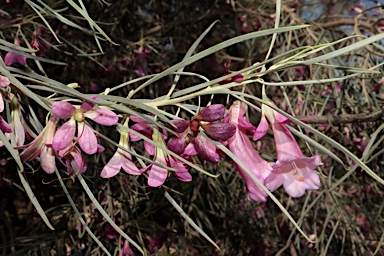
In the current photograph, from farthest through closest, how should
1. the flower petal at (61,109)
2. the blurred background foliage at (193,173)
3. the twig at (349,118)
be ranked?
the blurred background foliage at (193,173) < the twig at (349,118) < the flower petal at (61,109)

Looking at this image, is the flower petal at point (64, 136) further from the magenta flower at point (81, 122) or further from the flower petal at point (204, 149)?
the flower petal at point (204, 149)

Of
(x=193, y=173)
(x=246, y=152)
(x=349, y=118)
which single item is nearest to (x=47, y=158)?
(x=246, y=152)

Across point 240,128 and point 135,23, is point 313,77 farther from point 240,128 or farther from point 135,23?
point 135,23

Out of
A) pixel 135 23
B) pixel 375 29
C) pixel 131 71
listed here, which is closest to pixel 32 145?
pixel 375 29

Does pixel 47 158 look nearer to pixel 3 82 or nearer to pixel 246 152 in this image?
pixel 3 82

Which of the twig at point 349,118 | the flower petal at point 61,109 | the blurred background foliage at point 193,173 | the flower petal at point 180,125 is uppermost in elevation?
the flower petal at point 61,109

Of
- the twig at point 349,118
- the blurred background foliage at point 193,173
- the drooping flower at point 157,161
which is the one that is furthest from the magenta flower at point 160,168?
the blurred background foliage at point 193,173
